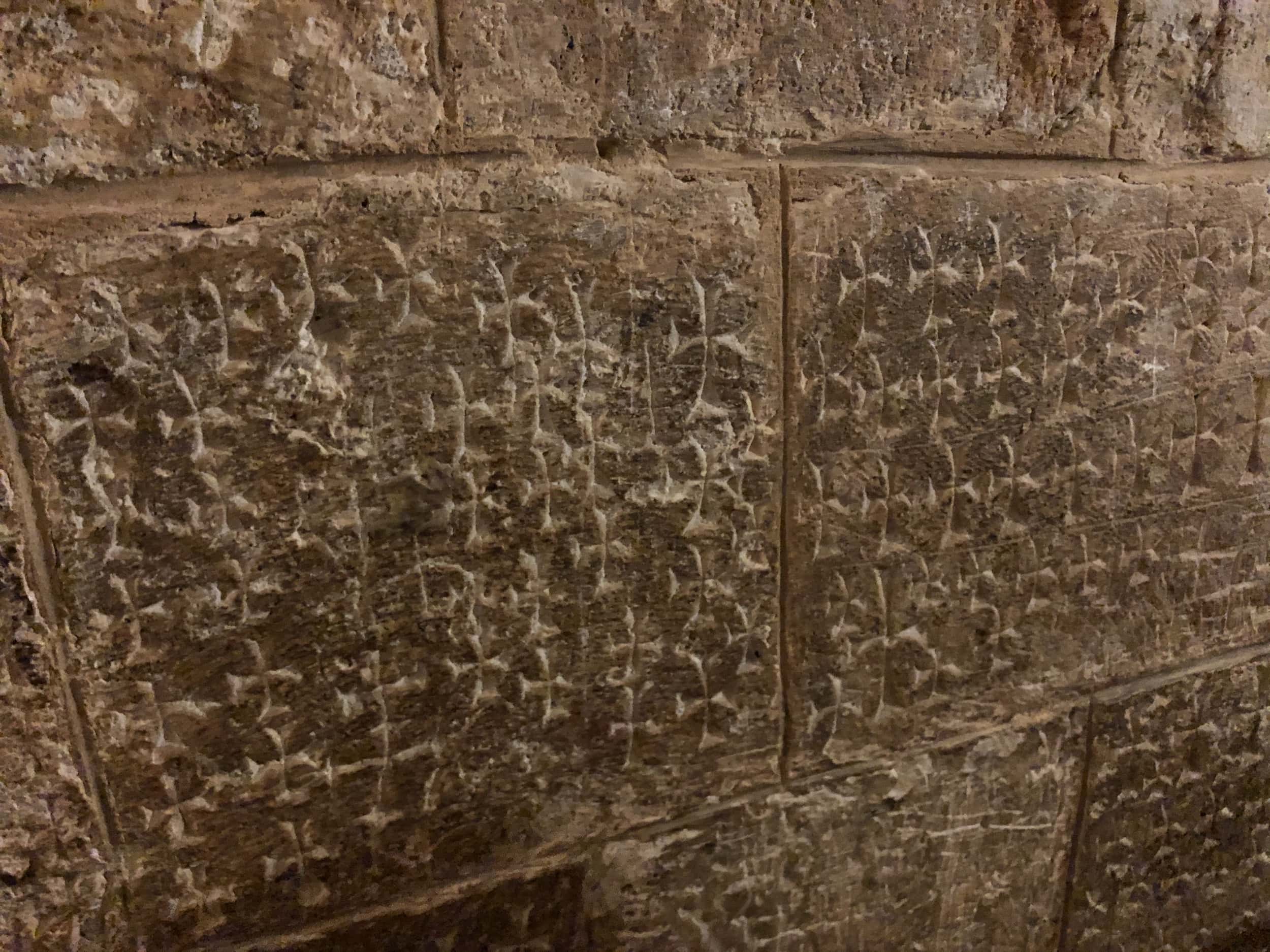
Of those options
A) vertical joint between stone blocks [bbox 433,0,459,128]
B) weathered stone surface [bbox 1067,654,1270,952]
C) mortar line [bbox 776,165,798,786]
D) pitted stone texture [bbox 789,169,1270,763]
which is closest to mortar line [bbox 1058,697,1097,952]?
weathered stone surface [bbox 1067,654,1270,952]

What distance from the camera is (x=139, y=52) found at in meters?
0.98

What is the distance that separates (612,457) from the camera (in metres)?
1.27

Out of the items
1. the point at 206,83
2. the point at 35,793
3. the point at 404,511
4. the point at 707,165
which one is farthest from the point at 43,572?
the point at 707,165

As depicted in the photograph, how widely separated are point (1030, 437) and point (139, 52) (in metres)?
1.37

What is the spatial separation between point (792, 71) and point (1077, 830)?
1496 millimetres

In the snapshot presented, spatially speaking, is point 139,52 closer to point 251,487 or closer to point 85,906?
point 251,487

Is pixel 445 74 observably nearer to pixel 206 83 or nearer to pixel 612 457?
pixel 206 83

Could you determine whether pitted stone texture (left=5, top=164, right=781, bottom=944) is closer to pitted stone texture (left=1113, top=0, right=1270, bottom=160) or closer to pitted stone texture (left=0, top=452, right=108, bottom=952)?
pitted stone texture (left=0, top=452, right=108, bottom=952)

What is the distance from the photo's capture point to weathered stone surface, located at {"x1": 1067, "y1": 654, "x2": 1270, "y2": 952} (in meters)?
1.76

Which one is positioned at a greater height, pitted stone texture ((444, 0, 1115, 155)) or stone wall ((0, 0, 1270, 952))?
pitted stone texture ((444, 0, 1115, 155))

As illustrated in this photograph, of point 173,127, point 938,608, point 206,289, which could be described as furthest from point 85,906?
point 938,608

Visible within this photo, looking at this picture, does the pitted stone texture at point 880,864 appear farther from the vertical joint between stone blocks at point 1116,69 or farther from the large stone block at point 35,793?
the vertical joint between stone blocks at point 1116,69

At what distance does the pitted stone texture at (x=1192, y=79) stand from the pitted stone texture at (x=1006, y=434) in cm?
8

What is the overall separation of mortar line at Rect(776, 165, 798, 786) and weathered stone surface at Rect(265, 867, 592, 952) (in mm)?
396
